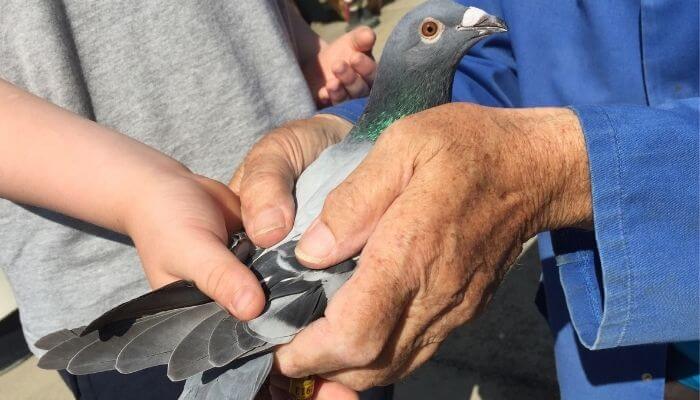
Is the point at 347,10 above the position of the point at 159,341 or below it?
below

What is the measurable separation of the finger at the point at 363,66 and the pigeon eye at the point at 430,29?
28 centimetres

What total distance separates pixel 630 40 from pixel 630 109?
361mm

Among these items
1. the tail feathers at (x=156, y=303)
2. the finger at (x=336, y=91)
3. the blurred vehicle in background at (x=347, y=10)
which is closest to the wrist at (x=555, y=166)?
the tail feathers at (x=156, y=303)

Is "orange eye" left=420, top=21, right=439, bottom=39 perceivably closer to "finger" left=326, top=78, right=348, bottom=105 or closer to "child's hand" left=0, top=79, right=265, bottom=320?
"finger" left=326, top=78, right=348, bottom=105

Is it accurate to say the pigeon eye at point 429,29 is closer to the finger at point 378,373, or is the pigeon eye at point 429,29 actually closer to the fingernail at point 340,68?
the fingernail at point 340,68

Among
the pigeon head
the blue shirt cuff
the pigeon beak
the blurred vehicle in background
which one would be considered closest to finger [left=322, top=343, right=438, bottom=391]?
the pigeon head

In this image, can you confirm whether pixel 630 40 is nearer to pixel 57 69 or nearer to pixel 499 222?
pixel 499 222

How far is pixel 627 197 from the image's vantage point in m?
1.61

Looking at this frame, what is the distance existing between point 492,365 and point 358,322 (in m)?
2.30

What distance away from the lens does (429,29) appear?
225 centimetres

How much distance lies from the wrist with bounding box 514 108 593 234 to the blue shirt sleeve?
0.13 ft

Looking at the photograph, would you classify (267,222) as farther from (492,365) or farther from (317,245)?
(492,365)

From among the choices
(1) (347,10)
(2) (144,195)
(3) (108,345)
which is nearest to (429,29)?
(2) (144,195)

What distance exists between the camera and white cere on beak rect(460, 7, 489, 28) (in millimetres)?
2152
